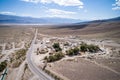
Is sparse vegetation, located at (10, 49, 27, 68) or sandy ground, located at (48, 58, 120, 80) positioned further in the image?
sparse vegetation, located at (10, 49, 27, 68)

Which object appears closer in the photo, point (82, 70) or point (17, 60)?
point (82, 70)

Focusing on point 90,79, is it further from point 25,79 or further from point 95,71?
point 25,79

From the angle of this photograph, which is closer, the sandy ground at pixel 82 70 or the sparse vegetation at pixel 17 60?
the sandy ground at pixel 82 70

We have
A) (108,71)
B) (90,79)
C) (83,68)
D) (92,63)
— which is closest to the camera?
(90,79)

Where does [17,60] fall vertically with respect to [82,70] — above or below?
below

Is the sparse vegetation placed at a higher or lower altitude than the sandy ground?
lower

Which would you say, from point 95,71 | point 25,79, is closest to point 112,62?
point 95,71

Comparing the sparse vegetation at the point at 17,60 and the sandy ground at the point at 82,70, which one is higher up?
the sandy ground at the point at 82,70

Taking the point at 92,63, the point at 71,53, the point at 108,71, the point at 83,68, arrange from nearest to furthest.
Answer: the point at 108,71
the point at 83,68
the point at 92,63
the point at 71,53

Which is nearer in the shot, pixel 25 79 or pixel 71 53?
pixel 25 79

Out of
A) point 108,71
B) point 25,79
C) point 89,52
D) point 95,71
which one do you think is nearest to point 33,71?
point 25,79
